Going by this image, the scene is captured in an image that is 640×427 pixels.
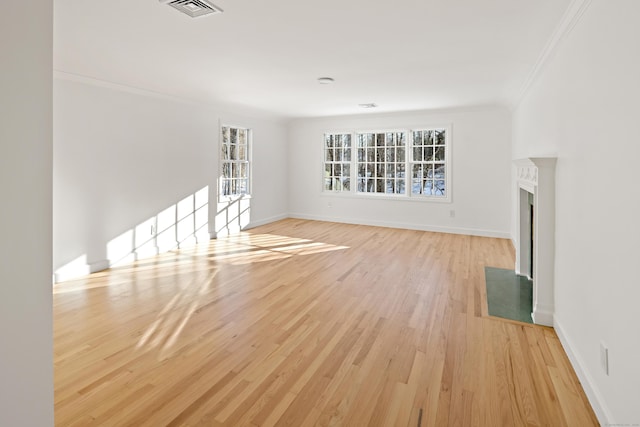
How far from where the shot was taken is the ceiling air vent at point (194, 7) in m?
2.55

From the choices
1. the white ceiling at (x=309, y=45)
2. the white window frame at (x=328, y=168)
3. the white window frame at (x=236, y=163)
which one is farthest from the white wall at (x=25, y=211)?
the white window frame at (x=328, y=168)

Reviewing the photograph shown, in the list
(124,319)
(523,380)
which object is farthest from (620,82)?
(124,319)

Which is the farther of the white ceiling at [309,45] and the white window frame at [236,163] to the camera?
the white window frame at [236,163]

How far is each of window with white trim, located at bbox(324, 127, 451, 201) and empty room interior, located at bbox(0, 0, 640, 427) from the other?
1071 mm

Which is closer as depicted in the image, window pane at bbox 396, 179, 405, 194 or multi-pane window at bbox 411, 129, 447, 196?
multi-pane window at bbox 411, 129, 447, 196

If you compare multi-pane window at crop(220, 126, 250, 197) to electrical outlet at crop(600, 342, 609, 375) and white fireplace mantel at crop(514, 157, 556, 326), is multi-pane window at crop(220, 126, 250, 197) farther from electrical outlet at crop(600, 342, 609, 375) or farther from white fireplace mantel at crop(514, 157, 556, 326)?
electrical outlet at crop(600, 342, 609, 375)

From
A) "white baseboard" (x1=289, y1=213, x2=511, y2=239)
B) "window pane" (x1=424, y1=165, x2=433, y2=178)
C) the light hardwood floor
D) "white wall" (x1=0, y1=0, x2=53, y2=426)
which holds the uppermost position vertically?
"window pane" (x1=424, y1=165, x2=433, y2=178)

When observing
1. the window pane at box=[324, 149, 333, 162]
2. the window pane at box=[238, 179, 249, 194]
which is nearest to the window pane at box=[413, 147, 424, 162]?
the window pane at box=[324, 149, 333, 162]

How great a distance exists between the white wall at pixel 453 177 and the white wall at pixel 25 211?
7.36 meters

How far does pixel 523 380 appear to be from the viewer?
229 cm

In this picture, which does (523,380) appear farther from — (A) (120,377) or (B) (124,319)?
(B) (124,319)

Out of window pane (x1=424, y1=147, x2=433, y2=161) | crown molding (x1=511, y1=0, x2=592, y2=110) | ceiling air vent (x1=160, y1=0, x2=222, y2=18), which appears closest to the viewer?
crown molding (x1=511, y1=0, x2=592, y2=110)

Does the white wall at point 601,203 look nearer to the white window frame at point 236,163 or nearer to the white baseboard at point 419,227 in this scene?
the white baseboard at point 419,227

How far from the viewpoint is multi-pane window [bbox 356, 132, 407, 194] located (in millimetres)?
8102
